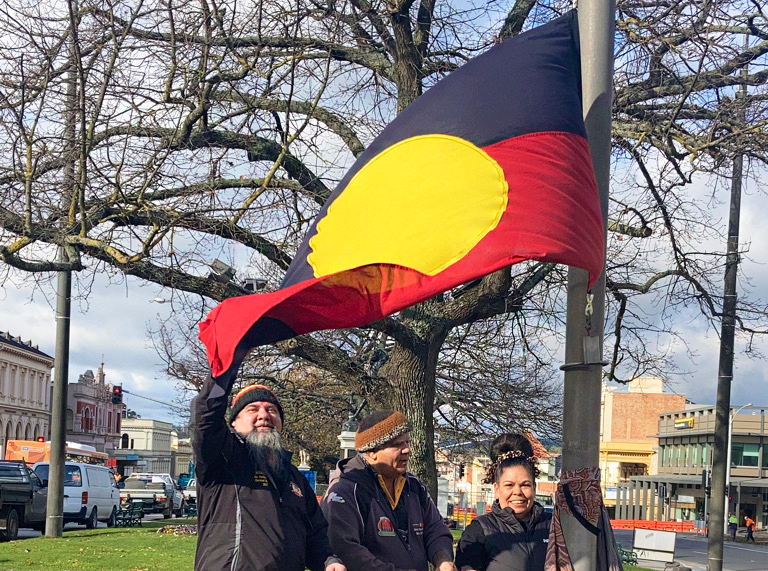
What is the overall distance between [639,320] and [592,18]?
8.92 metres

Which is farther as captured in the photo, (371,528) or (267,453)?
(371,528)

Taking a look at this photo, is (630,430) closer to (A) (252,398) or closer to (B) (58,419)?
(B) (58,419)

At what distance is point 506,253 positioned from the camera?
4559mm

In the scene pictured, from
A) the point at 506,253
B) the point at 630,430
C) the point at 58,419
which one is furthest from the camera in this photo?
the point at 630,430

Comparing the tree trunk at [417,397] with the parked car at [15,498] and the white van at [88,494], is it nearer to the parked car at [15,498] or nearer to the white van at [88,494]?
the parked car at [15,498]

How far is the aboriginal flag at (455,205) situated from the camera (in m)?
4.65

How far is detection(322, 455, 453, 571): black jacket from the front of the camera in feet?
16.8

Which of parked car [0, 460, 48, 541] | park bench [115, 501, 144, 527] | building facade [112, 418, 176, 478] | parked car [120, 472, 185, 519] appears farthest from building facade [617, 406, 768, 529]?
building facade [112, 418, 176, 478]

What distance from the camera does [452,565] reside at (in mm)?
5215

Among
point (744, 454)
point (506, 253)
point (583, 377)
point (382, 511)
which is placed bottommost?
point (744, 454)

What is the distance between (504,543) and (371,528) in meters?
0.68

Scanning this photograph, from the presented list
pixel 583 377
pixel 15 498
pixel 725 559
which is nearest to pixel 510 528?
pixel 583 377

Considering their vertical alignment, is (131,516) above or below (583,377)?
below

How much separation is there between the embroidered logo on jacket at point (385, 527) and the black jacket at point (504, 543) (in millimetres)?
356
